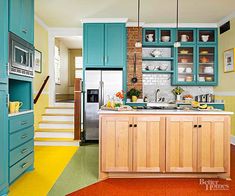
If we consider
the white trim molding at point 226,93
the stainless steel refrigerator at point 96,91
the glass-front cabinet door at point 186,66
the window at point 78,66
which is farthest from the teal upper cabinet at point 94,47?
the window at point 78,66

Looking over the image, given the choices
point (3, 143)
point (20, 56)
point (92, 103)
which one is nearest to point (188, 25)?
point (92, 103)

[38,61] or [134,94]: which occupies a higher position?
[38,61]

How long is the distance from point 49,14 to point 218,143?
4.46 m

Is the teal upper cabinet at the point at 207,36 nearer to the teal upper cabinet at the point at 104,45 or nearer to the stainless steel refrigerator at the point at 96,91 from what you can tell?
the teal upper cabinet at the point at 104,45

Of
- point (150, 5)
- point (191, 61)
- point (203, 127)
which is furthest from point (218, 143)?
point (191, 61)

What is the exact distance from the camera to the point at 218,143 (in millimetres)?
2951

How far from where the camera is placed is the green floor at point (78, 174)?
271cm

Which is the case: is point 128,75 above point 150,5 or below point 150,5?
below

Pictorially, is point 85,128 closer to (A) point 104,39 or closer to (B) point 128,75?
(B) point 128,75

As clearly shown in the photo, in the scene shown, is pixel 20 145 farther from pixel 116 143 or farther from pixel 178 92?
pixel 178 92

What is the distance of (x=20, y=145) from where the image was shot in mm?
2904

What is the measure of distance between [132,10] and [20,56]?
295 cm

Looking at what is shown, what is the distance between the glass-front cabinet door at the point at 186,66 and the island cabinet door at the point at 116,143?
3.41 meters

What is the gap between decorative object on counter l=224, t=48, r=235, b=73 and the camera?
16.8 ft
